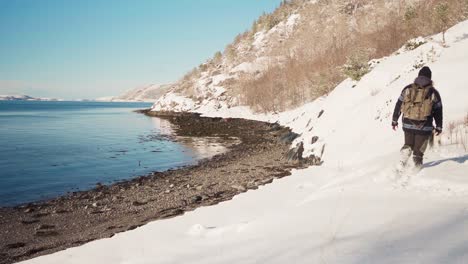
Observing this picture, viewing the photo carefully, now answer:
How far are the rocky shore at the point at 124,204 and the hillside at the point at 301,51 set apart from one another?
1277 centimetres

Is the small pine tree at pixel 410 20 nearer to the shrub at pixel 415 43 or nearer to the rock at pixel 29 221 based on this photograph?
the shrub at pixel 415 43

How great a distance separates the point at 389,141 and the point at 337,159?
6.43ft

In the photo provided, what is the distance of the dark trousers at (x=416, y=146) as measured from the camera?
666 centimetres

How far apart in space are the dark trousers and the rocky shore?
560cm

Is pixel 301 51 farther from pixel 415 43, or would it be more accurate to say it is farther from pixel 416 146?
pixel 416 146

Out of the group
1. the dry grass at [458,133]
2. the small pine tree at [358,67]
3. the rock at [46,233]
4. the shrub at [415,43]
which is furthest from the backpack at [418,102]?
the small pine tree at [358,67]

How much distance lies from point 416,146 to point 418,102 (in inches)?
34.6

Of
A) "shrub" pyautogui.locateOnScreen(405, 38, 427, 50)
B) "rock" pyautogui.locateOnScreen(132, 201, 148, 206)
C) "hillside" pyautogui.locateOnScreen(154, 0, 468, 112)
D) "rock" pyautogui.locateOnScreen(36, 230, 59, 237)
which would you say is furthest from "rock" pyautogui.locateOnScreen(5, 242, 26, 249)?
"shrub" pyautogui.locateOnScreen(405, 38, 427, 50)

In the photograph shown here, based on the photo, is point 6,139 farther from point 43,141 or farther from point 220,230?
point 220,230

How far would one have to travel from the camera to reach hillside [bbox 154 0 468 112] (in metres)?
28.0

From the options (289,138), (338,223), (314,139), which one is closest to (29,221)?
Result: (338,223)

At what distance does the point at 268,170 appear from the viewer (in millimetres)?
15797

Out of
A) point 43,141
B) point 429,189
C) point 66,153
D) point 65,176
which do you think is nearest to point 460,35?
point 429,189

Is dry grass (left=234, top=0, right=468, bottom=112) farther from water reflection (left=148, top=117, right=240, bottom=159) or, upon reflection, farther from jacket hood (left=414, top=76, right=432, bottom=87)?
jacket hood (left=414, top=76, right=432, bottom=87)
